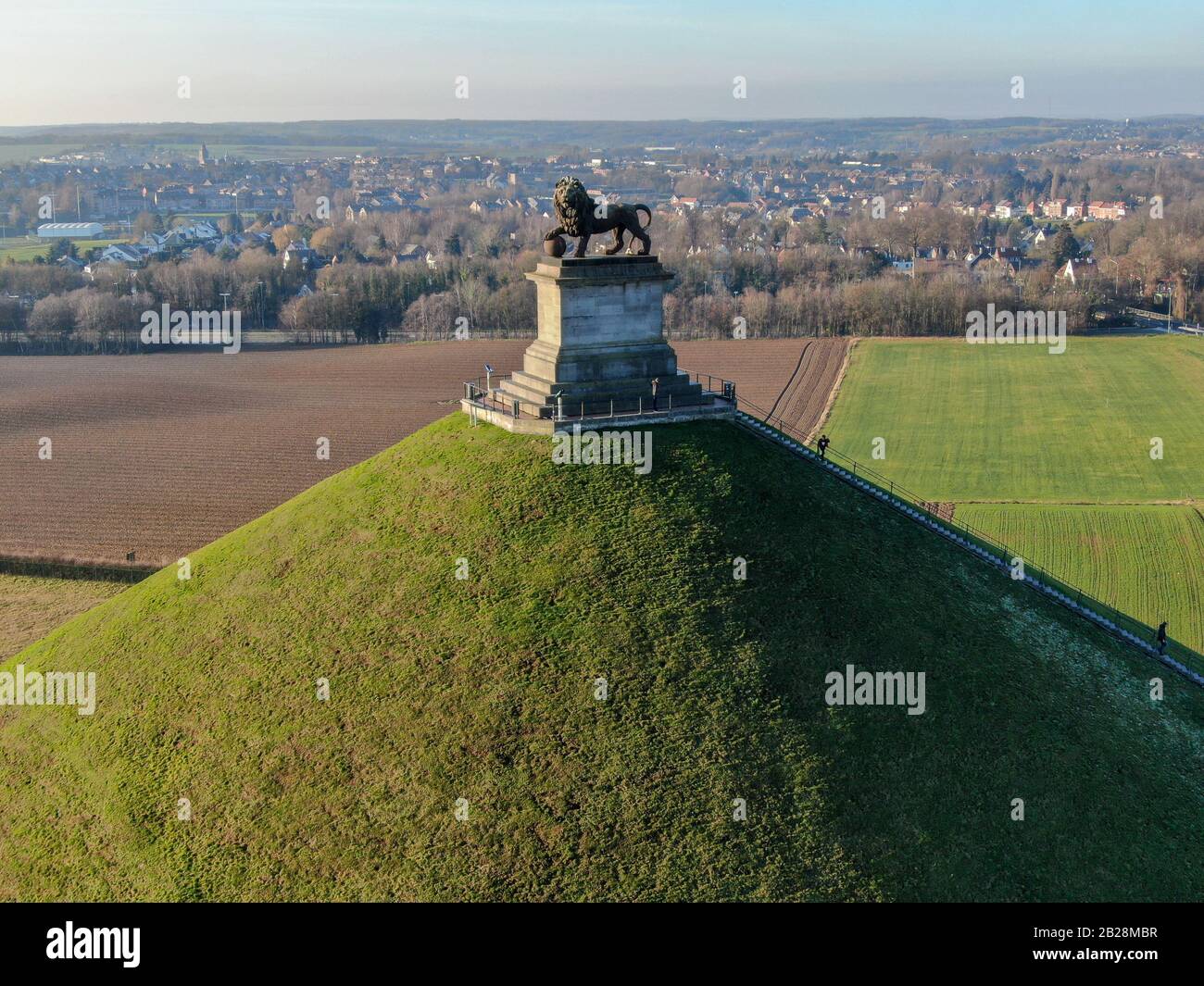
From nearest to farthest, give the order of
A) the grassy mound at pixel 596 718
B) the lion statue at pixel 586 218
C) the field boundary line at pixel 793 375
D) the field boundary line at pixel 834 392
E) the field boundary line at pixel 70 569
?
the grassy mound at pixel 596 718, the lion statue at pixel 586 218, the field boundary line at pixel 70 569, the field boundary line at pixel 834 392, the field boundary line at pixel 793 375

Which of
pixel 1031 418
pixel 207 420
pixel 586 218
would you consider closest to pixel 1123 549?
pixel 1031 418

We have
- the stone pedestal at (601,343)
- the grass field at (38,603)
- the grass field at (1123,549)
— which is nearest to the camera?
the stone pedestal at (601,343)

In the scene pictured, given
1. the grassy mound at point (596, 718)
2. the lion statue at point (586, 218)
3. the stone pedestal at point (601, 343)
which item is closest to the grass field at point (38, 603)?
the grassy mound at point (596, 718)

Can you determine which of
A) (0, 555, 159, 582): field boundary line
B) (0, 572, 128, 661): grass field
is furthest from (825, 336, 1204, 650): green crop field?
(0, 572, 128, 661): grass field

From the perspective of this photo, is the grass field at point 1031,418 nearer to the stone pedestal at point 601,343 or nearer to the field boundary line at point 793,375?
the field boundary line at point 793,375

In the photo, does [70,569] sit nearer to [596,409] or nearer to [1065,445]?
[596,409]

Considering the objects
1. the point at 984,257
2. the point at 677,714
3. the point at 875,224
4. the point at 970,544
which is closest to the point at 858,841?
the point at 677,714

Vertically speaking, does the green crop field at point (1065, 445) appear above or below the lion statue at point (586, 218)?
below

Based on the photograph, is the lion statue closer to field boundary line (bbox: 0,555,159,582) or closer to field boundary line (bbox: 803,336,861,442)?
field boundary line (bbox: 0,555,159,582)

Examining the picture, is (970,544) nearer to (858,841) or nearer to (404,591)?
(858,841)
